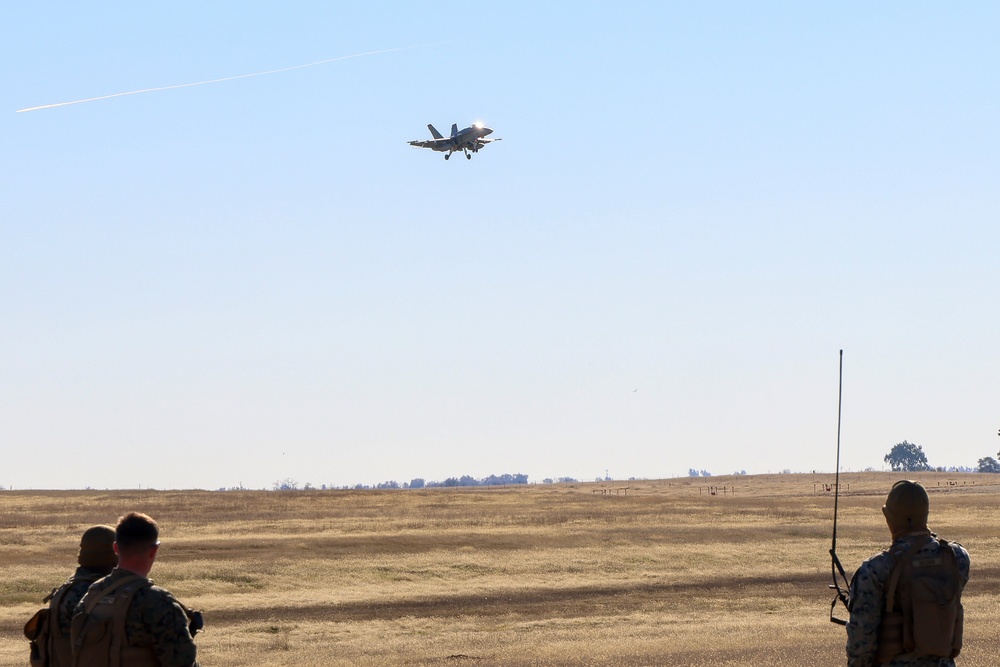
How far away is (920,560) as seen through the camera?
8219 mm

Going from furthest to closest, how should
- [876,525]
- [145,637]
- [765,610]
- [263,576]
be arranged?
[876,525] → [263,576] → [765,610] → [145,637]

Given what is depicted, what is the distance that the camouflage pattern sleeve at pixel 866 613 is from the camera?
816 cm

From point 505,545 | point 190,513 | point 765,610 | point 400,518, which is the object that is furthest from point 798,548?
point 190,513

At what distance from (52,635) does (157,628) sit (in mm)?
1698

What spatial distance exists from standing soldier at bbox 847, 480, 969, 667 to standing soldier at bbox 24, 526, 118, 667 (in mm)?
5171

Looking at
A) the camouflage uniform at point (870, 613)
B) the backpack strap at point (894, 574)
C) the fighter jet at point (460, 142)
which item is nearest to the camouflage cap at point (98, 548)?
the camouflage uniform at point (870, 613)

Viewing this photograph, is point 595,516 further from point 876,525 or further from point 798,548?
point 798,548

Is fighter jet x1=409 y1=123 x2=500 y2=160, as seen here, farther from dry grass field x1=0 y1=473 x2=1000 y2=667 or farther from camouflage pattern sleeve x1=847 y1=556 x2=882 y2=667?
camouflage pattern sleeve x1=847 y1=556 x2=882 y2=667

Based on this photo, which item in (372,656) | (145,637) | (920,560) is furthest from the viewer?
(372,656)

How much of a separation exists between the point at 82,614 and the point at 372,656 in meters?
15.4

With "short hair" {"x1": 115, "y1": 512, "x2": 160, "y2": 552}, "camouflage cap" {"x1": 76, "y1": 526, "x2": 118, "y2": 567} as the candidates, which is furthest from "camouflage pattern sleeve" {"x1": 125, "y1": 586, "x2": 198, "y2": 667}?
"camouflage cap" {"x1": 76, "y1": 526, "x2": 118, "y2": 567}

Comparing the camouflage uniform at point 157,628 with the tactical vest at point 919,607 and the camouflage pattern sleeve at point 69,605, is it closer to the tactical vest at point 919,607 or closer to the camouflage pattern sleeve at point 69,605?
the camouflage pattern sleeve at point 69,605

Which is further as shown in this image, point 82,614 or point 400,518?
point 400,518

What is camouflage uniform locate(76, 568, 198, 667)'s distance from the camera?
7.44 meters
